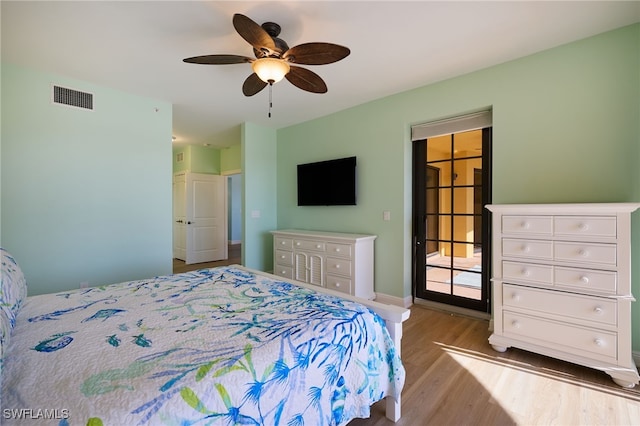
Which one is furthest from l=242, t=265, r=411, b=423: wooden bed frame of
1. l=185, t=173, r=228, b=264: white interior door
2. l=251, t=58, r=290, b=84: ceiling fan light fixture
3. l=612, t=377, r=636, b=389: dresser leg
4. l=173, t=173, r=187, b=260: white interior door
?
l=173, t=173, r=187, b=260: white interior door

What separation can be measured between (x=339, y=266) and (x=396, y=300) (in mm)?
776

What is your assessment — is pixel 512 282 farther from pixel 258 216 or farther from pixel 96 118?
pixel 96 118

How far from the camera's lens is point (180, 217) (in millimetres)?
5941

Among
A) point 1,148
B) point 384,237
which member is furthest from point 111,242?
point 384,237

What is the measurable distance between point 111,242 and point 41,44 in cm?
188

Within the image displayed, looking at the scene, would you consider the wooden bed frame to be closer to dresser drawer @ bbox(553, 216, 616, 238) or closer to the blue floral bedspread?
the blue floral bedspread

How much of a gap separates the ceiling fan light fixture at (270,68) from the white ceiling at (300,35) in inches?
11.1

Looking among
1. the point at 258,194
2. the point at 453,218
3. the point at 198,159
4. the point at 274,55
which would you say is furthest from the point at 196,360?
the point at 198,159

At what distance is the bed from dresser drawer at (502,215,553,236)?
4.38ft

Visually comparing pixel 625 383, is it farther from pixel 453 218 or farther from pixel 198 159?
pixel 198 159

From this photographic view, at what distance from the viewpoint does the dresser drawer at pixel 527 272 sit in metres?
2.03

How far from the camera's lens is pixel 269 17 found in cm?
193

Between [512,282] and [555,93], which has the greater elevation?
[555,93]

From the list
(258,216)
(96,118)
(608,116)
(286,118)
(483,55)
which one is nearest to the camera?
(608,116)
